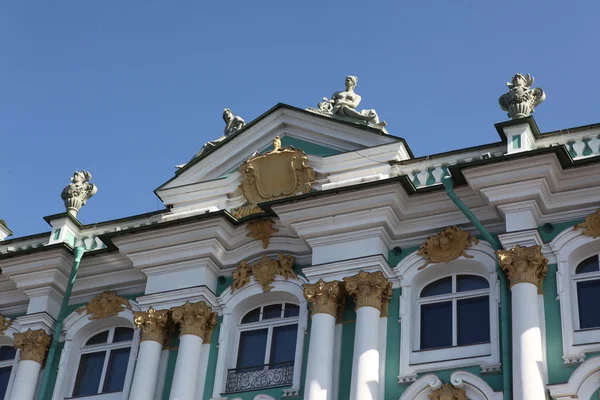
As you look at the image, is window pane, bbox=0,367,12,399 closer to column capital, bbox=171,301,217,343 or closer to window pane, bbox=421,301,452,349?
column capital, bbox=171,301,217,343

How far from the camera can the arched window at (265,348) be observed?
20203 millimetres

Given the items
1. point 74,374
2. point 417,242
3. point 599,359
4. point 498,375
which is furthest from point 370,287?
point 74,374

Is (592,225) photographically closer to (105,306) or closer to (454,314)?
(454,314)

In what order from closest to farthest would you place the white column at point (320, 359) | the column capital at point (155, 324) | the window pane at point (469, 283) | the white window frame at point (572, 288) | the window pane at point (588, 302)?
the white window frame at point (572, 288) → the window pane at point (588, 302) → the white column at point (320, 359) → the window pane at point (469, 283) → the column capital at point (155, 324)

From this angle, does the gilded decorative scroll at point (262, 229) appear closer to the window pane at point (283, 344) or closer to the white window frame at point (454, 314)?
the window pane at point (283, 344)

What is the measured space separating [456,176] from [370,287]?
7.66ft

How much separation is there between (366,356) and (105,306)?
5.74m

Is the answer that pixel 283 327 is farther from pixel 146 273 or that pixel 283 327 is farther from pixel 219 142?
pixel 219 142

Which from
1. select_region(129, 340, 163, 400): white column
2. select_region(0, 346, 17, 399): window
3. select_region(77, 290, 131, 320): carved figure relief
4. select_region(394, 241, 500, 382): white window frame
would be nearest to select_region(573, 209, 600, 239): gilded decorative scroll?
select_region(394, 241, 500, 382): white window frame

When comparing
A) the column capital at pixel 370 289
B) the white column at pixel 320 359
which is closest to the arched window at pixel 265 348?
the white column at pixel 320 359

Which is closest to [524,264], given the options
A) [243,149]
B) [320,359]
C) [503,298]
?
[503,298]

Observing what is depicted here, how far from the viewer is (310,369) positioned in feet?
63.2

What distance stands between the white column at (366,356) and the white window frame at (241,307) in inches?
52.0

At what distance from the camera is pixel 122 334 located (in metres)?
22.5
